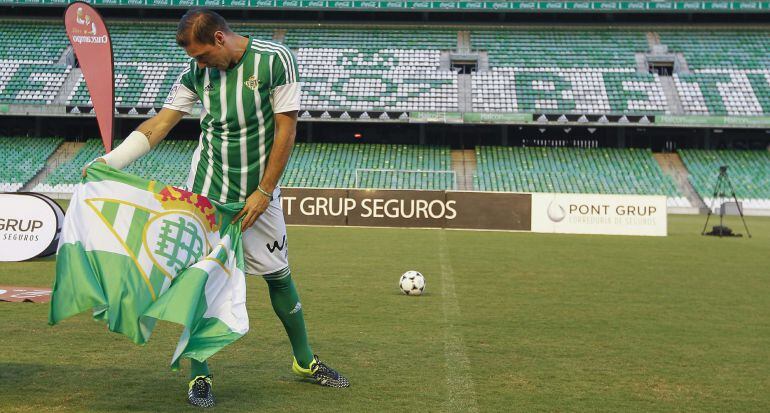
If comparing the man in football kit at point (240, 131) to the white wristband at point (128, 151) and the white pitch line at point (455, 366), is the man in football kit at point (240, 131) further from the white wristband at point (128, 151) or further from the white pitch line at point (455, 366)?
the white pitch line at point (455, 366)

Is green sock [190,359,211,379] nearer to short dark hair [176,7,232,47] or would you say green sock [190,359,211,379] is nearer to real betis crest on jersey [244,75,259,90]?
real betis crest on jersey [244,75,259,90]

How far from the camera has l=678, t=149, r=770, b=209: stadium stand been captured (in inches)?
1599

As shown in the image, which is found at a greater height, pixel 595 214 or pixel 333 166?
pixel 333 166

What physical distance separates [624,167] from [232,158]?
129 feet

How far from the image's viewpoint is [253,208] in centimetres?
509

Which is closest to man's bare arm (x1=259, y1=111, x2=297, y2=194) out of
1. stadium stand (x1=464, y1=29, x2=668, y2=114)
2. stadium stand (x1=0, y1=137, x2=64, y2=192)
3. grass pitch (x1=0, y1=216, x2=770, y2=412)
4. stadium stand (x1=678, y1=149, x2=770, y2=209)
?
grass pitch (x1=0, y1=216, x2=770, y2=412)

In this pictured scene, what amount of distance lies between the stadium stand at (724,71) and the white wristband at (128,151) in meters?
41.1

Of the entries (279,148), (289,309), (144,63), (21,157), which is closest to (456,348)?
(289,309)

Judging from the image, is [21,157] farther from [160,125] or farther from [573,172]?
[160,125]

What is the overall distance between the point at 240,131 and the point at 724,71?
43.9 metres

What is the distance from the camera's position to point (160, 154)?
4356 centimetres

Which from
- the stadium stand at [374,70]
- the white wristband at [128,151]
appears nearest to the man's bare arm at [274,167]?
the white wristband at [128,151]

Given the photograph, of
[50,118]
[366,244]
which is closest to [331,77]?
[50,118]

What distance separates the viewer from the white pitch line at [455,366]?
16.8 feet
